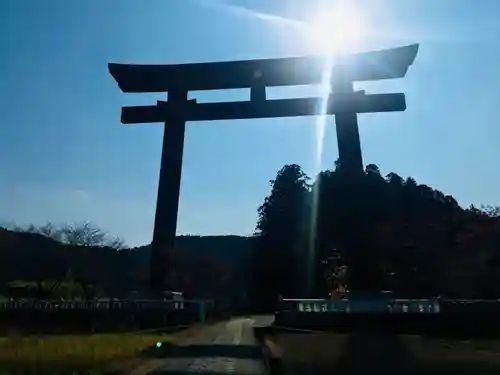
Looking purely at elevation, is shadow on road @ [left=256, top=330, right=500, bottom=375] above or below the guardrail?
below

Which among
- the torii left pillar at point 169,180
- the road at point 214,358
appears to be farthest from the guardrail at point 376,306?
the torii left pillar at point 169,180

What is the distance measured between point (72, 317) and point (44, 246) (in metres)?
26.2

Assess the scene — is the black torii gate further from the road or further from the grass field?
the grass field

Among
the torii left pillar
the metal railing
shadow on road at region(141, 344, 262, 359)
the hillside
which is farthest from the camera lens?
the hillside

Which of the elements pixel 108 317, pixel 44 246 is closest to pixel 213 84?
pixel 108 317

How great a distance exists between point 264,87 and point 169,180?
244 inches

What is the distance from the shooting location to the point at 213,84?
2880cm

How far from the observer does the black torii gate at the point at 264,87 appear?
2719cm

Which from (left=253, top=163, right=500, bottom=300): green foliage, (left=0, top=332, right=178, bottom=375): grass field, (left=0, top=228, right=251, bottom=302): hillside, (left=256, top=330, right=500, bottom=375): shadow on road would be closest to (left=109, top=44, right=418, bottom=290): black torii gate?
(left=253, top=163, right=500, bottom=300): green foliage

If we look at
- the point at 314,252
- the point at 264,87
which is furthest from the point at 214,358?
the point at 314,252

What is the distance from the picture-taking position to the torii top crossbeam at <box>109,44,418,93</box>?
27.0 meters

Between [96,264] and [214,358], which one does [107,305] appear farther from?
[96,264]

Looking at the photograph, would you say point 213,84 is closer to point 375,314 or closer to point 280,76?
point 280,76

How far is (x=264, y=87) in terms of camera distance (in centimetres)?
2853
